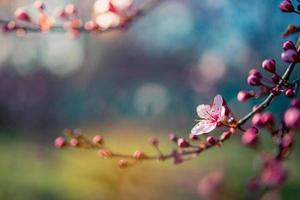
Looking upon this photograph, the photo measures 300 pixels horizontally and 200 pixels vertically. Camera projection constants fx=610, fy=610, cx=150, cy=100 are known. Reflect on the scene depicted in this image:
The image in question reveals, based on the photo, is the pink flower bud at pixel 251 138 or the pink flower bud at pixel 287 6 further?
the pink flower bud at pixel 287 6

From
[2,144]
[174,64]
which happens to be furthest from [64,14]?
[174,64]

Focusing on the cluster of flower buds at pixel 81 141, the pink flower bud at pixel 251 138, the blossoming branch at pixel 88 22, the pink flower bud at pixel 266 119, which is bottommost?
the pink flower bud at pixel 251 138

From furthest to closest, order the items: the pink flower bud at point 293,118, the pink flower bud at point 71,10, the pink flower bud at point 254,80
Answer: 1. the pink flower bud at point 71,10
2. the pink flower bud at point 254,80
3. the pink flower bud at point 293,118

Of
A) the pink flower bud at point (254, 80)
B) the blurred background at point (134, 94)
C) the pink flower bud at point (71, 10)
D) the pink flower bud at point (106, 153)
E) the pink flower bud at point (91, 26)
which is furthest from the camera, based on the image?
the blurred background at point (134, 94)

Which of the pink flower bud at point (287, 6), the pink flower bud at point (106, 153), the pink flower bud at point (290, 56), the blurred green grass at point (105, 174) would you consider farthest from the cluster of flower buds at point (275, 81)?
the blurred green grass at point (105, 174)

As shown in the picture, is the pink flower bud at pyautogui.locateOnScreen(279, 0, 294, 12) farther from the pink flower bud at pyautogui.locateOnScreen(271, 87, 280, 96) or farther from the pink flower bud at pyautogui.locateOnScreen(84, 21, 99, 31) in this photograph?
the pink flower bud at pyautogui.locateOnScreen(84, 21, 99, 31)

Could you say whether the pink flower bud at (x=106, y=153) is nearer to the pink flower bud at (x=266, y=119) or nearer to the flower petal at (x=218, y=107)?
the flower petal at (x=218, y=107)

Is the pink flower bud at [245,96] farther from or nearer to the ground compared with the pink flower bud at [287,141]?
farther from the ground

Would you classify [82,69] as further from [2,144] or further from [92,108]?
[2,144]

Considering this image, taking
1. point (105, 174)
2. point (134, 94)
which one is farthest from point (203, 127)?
point (134, 94)
